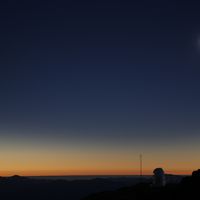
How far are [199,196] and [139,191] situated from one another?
73.0ft

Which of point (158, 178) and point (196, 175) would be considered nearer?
point (196, 175)

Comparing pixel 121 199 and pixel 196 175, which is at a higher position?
pixel 196 175

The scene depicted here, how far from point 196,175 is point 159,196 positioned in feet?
25.9

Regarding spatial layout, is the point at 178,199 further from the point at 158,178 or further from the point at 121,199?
the point at 158,178

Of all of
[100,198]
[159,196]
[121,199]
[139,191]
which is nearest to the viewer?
[159,196]

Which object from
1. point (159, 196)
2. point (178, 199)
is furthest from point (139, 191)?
point (178, 199)

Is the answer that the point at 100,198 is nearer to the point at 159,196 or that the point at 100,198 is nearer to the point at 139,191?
the point at 139,191

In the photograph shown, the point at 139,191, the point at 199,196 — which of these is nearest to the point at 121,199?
the point at 139,191

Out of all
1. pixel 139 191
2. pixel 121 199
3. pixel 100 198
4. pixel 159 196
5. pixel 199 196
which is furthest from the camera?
pixel 100 198

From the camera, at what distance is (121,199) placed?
6825 centimetres

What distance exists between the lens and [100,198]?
265ft

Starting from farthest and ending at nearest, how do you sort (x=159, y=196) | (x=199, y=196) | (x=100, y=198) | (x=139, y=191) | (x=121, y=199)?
1. (x=100, y=198)
2. (x=139, y=191)
3. (x=121, y=199)
4. (x=159, y=196)
5. (x=199, y=196)

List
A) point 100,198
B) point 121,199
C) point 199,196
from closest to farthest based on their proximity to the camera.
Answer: point 199,196 < point 121,199 < point 100,198

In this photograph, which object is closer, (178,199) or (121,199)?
(178,199)
